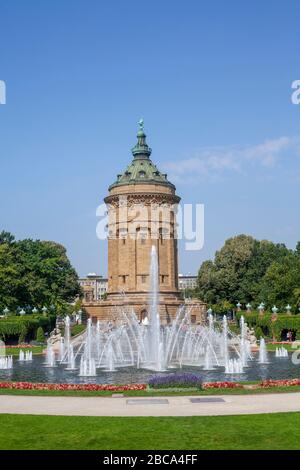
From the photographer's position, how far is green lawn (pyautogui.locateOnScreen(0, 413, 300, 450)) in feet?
33.2

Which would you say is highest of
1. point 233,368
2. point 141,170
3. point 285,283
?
point 141,170

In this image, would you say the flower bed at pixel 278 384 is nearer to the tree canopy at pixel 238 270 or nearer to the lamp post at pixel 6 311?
the lamp post at pixel 6 311

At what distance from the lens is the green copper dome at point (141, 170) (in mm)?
70213

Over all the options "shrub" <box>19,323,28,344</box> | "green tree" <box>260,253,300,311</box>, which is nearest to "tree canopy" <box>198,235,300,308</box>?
"green tree" <box>260,253,300,311</box>

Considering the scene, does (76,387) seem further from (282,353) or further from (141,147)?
(141,147)

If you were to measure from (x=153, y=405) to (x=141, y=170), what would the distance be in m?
58.6

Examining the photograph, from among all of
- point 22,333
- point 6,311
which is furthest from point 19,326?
point 6,311

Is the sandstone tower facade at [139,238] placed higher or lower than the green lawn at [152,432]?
higher

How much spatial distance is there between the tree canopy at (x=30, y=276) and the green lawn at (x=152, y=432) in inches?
1671

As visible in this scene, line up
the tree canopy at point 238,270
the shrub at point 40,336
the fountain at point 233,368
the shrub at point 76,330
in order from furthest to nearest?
the tree canopy at point 238,270, the shrub at point 76,330, the shrub at point 40,336, the fountain at point 233,368

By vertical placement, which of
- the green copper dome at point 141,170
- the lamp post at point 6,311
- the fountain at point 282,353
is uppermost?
the green copper dome at point 141,170

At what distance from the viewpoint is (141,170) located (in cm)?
7181

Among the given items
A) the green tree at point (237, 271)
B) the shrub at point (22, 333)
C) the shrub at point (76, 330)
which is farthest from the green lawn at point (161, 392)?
the green tree at point (237, 271)

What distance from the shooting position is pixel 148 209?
69375mm
